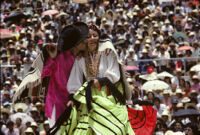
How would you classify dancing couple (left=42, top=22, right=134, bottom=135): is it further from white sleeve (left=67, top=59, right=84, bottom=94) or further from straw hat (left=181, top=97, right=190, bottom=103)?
straw hat (left=181, top=97, right=190, bottom=103)

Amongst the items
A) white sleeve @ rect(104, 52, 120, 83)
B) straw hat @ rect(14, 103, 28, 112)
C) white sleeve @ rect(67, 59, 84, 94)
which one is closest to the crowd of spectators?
straw hat @ rect(14, 103, 28, 112)

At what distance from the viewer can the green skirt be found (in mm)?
7738

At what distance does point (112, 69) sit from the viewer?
8.15 meters

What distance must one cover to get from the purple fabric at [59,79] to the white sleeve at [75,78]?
7cm

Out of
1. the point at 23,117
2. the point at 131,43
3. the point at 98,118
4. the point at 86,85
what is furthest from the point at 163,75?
the point at 98,118

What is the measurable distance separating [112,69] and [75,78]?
1.69ft

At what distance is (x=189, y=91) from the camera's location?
1478 cm

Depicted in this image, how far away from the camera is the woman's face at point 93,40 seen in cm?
823

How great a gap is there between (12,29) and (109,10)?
347 cm

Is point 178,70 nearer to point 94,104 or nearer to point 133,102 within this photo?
point 133,102

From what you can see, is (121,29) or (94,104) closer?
(94,104)

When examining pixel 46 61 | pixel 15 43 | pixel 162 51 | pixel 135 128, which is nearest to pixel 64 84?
pixel 46 61

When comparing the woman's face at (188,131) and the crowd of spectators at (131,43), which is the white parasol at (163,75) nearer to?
the crowd of spectators at (131,43)

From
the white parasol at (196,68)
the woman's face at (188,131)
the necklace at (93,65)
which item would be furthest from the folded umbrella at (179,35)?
the necklace at (93,65)
